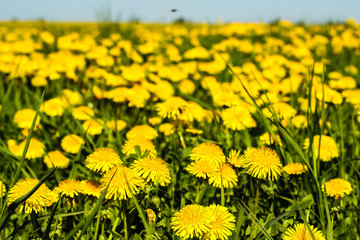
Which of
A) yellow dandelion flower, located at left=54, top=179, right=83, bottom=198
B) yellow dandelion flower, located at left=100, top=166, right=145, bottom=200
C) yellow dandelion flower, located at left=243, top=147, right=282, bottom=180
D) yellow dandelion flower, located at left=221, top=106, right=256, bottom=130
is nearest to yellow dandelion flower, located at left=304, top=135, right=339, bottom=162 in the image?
yellow dandelion flower, located at left=221, top=106, right=256, bottom=130

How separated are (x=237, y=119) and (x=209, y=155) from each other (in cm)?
81

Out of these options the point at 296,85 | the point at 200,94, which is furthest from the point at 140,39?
the point at 296,85

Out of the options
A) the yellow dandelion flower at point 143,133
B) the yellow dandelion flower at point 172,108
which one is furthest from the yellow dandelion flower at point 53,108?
the yellow dandelion flower at point 172,108

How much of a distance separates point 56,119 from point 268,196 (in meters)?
1.84

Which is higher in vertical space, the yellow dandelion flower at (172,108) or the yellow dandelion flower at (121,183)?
the yellow dandelion flower at (172,108)

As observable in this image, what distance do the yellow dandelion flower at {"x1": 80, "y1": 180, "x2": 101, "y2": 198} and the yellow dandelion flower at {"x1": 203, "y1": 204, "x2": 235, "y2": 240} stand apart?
462 millimetres

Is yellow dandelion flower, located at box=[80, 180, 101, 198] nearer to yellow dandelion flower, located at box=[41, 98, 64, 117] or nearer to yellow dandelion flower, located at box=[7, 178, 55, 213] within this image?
yellow dandelion flower, located at box=[7, 178, 55, 213]

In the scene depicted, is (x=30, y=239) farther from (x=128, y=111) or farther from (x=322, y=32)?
(x=322, y=32)

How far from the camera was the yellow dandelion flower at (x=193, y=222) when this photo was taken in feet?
4.14

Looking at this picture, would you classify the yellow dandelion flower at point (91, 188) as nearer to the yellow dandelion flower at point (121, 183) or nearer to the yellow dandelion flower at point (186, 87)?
the yellow dandelion flower at point (121, 183)

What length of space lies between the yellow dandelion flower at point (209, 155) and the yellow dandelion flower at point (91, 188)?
409 millimetres

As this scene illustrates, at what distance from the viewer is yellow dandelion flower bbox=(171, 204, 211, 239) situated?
126 centimetres

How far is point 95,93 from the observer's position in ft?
11.1

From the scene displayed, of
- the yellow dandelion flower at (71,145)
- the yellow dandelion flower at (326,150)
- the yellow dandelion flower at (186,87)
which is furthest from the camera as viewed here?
the yellow dandelion flower at (186,87)
